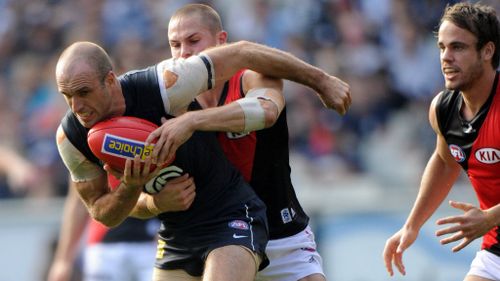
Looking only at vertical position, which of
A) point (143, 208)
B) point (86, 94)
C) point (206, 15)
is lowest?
point (143, 208)

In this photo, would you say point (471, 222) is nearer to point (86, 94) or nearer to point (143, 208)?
point (143, 208)

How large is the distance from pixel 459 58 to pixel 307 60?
6.22 metres

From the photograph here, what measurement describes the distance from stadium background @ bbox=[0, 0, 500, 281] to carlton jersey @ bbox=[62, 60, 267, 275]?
14.4ft

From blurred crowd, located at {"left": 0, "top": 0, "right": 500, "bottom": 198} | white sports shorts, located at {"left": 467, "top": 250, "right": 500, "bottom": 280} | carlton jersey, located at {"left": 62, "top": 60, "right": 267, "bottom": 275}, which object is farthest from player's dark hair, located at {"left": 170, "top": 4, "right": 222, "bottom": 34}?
blurred crowd, located at {"left": 0, "top": 0, "right": 500, "bottom": 198}

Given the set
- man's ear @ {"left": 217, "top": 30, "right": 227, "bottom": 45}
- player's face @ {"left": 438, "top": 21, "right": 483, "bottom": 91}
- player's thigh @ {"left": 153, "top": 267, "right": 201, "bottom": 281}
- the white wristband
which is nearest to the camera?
the white wristband

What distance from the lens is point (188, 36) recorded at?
6344 millimetres

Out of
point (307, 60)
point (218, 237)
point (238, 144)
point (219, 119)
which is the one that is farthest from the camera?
point (307, 60)

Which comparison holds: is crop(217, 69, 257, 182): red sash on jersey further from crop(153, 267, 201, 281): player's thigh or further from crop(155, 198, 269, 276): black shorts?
crop(153, 267, 201, 281): player's thigh

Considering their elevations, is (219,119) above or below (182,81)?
below

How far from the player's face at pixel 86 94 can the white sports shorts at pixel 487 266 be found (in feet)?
8.54

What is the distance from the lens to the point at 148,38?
12.8 meters

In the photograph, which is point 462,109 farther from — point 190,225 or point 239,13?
point 239,13

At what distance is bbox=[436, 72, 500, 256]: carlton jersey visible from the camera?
20.7ft

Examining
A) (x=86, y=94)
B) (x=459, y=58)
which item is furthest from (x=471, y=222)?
(x=86, y=94)
